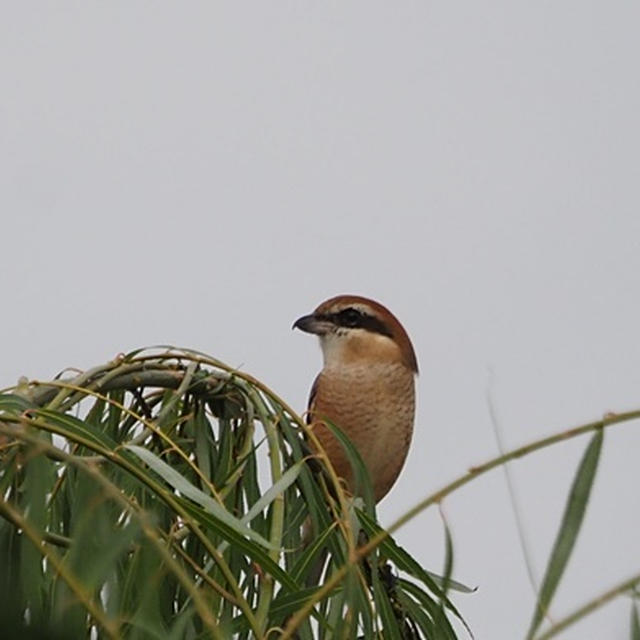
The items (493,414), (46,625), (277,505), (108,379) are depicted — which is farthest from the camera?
(108,379)

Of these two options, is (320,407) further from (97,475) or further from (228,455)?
(97,475)

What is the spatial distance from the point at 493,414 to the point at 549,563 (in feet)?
0.44

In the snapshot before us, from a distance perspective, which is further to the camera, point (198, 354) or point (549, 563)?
point (198, 354)

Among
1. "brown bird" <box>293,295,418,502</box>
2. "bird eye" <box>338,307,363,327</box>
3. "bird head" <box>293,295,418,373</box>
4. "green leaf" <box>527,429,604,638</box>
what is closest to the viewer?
"green leaf" <box>527,429,604,638</box>

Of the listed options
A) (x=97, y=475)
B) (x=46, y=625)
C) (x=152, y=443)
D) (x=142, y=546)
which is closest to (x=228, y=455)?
(x=152, y=443)

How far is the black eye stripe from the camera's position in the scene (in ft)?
15.6

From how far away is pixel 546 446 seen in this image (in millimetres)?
1029

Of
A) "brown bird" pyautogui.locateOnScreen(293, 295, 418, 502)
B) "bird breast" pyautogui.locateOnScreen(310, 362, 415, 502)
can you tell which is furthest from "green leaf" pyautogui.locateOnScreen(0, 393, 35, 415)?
"bird breast" pyautogui.locateOnScreen(310, 362, 415, 502)

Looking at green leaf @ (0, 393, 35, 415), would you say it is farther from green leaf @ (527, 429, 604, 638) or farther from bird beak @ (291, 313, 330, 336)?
bird beak @ (291, 313, 330, 336)

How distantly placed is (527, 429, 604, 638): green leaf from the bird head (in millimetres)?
3359

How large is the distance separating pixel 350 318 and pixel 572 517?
3.60 meters

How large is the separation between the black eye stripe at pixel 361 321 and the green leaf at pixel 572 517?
3528mm

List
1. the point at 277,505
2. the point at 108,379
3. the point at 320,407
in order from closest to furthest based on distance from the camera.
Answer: the point at 277,505 < the point at 108,379 < the point at 320,407

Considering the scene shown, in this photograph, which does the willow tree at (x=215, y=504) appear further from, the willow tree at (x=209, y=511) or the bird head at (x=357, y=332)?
the bird head at (x=357, y=332)
